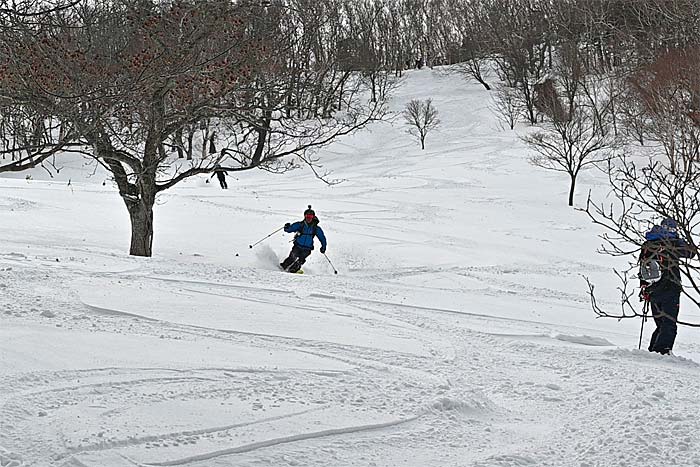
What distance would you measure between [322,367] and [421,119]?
4802 cm

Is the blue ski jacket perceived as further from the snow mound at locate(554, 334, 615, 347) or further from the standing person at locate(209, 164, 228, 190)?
the snow mound at locate(554, 334, 615, 347)

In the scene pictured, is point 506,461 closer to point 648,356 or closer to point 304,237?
point 648,356

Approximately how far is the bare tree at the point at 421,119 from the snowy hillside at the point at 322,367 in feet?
109

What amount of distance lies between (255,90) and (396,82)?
55854 mm

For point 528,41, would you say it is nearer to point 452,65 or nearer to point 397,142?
Answer: point 452,65

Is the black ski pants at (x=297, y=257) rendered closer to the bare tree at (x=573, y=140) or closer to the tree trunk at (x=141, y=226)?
the tree trunk at (x=141, y=226)

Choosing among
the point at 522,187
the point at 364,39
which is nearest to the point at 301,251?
the point at 522,187

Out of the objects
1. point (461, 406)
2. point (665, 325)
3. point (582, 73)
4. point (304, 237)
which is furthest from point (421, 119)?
point (461, 406)

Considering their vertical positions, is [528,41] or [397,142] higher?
[528,41]

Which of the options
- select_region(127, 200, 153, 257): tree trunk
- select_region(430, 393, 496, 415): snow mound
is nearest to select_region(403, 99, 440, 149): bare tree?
select_region(127, 200, 153, 257): tree trunk

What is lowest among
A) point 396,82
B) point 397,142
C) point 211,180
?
point 211,180

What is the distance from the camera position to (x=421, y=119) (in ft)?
176

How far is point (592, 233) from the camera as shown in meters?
24.6

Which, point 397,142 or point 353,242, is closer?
point 353,242
